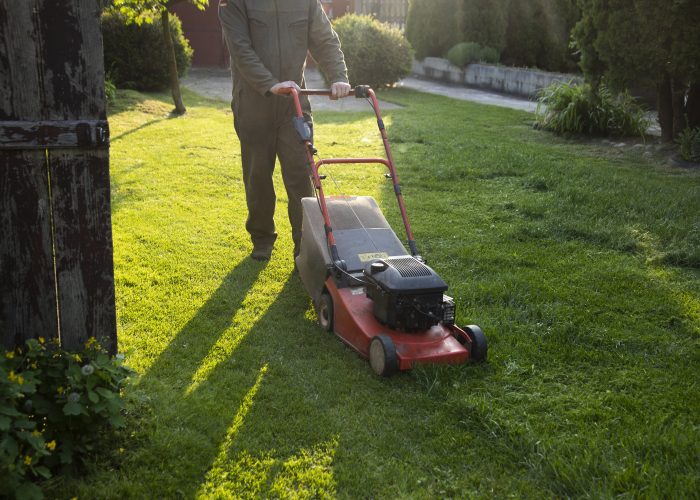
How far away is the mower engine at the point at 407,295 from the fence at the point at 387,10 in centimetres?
1737

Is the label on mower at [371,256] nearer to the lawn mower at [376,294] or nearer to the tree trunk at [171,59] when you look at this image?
the lawn mower at [376,294]

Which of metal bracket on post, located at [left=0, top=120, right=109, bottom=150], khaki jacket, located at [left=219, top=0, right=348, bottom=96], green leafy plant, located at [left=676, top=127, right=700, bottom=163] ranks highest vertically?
khaki jacket, located at [left=219, top=0, right=348, bottom=96]

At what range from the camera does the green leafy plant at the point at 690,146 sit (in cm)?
682

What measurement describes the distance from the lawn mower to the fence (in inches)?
650

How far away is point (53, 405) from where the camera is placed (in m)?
2.18

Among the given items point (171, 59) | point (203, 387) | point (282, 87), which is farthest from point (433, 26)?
point (203, 387)

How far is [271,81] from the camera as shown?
395 centimetres

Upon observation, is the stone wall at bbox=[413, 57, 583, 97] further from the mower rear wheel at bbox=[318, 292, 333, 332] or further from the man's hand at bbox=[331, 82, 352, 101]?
the mower rear wheel at bbox=[318, 292, 333, 332]

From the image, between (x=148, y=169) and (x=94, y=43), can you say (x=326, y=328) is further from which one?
(x=148, y=169)

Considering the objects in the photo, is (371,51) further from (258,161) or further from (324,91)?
(324,91)

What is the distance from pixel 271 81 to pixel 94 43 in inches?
68.1

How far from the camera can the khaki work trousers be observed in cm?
422

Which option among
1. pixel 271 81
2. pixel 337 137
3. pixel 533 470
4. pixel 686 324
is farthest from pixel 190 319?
pixel 337 137

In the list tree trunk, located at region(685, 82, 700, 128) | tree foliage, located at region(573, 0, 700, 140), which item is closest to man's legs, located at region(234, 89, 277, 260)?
tree foliage, located at region(573, 0, 700, 140)
